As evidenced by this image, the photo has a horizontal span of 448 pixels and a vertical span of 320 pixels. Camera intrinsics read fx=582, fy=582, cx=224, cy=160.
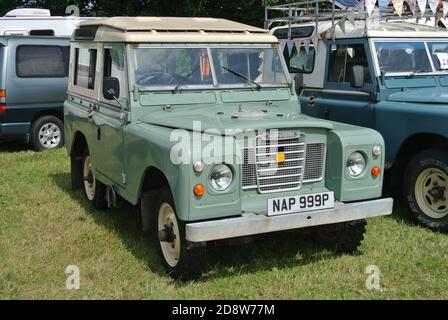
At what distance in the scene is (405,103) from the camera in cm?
600

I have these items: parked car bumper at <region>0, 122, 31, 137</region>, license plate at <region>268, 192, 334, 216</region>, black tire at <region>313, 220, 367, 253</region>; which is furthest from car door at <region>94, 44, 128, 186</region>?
parked car bumper at <region>0, 122, 31, 137</region>

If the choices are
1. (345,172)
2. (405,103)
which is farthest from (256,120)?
(405,103)

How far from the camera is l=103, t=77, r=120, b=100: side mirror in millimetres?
5020

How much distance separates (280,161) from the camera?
445 cm

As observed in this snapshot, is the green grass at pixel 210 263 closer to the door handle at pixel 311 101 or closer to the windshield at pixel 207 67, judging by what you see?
the windshield at pixel 207 67

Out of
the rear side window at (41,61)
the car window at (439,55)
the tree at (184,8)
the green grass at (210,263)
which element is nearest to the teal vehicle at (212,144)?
the green grass at (210,263)

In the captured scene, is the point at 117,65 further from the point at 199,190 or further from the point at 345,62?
the point at 345,62

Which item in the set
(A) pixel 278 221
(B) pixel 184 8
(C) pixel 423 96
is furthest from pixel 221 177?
(B) pixel 184 8

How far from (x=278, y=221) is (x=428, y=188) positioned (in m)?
2.28

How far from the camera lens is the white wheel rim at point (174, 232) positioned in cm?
439

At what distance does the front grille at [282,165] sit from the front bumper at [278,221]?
11.8 inches

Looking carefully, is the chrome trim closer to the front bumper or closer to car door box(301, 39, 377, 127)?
car door box(301, 39, 377, 127)

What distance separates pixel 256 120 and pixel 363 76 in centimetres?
237
